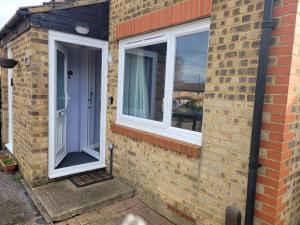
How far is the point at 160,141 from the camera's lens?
3.34 m

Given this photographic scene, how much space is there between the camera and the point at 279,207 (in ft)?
7.41

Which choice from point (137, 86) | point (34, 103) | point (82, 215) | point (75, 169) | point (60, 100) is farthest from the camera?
point (60, 100)

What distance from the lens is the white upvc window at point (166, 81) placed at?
3002 millimetres

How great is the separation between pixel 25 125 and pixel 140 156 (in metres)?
2.04

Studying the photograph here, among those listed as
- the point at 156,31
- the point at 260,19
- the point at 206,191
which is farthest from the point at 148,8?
the point at 206,191

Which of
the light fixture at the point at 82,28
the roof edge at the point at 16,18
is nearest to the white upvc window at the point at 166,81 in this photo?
the light fixture at the point at 82,28

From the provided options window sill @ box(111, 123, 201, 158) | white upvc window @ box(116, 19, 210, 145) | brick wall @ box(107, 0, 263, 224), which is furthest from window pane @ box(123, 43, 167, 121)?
brick wall @ box(107, 0, 263, 224)

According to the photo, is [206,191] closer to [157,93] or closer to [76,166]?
[157,93]

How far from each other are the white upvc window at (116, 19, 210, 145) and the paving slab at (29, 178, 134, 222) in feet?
3.45

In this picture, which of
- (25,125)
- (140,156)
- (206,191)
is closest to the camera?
(206,191)

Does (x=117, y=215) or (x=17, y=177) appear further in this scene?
(x=17, y=177)

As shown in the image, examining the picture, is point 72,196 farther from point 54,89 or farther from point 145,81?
point 145,81

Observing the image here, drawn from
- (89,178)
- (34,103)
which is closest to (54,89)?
(34,103)

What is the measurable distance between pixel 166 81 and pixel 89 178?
2.20 meters
